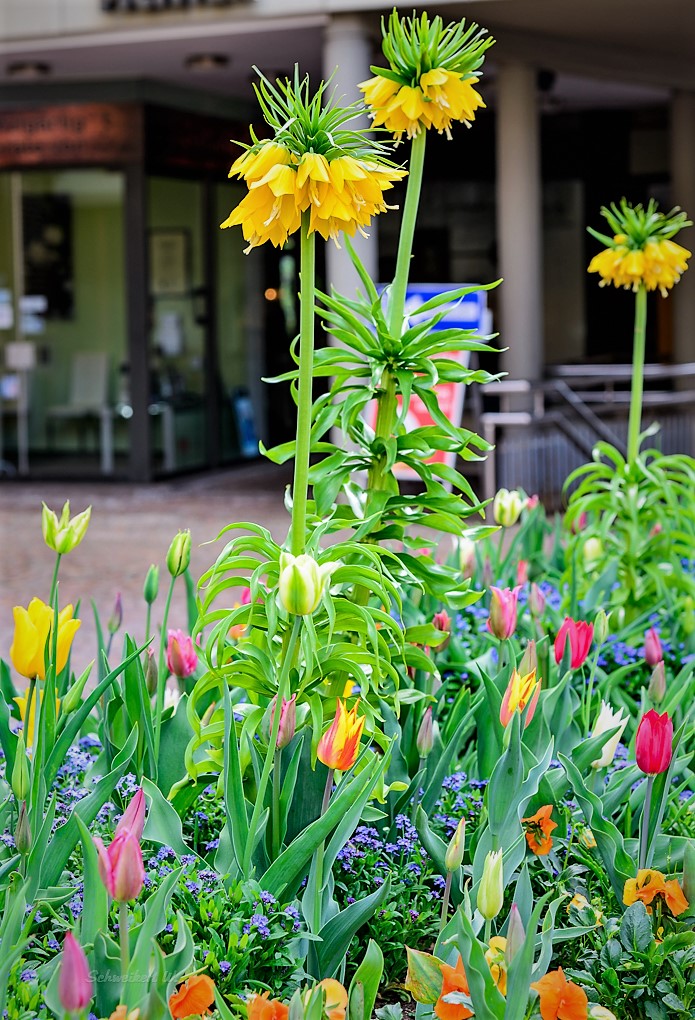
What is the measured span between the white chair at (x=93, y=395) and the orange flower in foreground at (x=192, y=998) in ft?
37.9

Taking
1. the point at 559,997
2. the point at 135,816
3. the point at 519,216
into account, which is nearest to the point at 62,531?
the point at 135,816

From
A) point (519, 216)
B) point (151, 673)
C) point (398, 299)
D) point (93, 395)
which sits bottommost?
point (151, 673)

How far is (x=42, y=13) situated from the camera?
10609 mm

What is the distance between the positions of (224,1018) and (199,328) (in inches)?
478

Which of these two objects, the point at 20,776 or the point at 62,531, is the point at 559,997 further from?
the point at 62,531

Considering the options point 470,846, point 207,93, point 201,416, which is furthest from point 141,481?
point 470,846

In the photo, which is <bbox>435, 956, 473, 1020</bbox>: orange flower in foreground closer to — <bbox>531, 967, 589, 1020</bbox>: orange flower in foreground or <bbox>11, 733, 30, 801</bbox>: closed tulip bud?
<bbox>531, 967, 589, 1020</bbox>: orange flower in foreground

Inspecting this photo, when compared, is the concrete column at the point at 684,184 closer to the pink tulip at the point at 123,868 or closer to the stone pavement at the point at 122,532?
the stone pavement at the point at 122,532

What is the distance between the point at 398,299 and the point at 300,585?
0.76m

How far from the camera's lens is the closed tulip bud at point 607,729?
263 cm

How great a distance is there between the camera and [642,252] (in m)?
4.18

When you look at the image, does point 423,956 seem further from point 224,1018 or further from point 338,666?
point 338,666

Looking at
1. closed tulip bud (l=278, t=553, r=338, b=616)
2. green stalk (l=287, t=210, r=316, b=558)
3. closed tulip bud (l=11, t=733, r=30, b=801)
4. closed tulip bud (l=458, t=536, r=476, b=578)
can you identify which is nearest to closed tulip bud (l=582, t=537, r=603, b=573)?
closed tulip bud (l=458, t=536, r=476, b=578)

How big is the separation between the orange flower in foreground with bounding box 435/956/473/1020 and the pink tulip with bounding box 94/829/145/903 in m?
0.52
